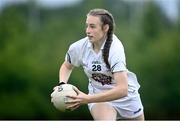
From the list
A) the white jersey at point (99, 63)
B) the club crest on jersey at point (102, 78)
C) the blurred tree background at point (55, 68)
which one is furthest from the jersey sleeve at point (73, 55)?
the blurred tree background at point (55, 68)

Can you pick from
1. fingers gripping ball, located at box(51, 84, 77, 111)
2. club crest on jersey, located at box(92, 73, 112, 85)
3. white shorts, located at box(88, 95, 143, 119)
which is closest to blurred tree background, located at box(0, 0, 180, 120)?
white shorts, located at box(88, 95, 143, 119)

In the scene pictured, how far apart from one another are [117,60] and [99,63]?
13.5 inches

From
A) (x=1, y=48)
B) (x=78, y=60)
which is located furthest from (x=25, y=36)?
(x=78, y=60)

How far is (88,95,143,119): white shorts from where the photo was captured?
Result: 8.99 m

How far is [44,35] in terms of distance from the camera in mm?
42094

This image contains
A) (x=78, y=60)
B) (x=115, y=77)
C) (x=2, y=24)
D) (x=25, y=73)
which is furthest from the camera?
(x=2, y=24)

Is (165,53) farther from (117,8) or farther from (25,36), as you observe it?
(117,8)

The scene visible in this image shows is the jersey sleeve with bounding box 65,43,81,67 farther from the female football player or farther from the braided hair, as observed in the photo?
the braided hair

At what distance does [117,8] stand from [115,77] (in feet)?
199

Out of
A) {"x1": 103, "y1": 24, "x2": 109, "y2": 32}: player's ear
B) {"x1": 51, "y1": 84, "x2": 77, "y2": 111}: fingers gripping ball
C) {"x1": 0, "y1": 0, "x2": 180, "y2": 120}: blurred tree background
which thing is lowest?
{"x1": 0, "y1": 0, "x2": 180, "y2": 120}: blurred tree background

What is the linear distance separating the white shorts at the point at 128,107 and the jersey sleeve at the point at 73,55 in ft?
1.84

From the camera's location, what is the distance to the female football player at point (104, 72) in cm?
831

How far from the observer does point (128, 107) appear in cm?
906

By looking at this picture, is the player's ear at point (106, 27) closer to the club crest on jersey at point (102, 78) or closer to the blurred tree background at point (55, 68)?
the club crest on jersey at point (102, 78)
